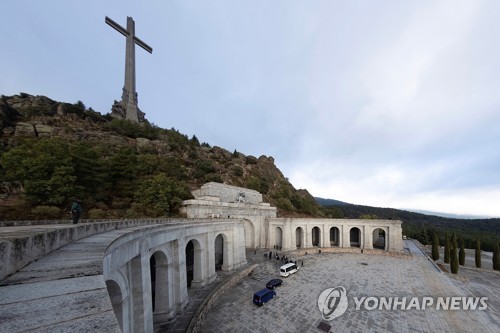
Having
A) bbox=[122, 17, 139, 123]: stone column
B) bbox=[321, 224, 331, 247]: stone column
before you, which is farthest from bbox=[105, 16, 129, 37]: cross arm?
bbox=[321, 224, 331, 247]: stone column

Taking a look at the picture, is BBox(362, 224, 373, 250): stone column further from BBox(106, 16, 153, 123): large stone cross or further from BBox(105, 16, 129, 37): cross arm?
BBox(105, 16, 129, 37): cross arm

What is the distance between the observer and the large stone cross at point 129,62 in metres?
55.5

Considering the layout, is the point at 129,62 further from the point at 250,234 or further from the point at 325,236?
the point at 325,236

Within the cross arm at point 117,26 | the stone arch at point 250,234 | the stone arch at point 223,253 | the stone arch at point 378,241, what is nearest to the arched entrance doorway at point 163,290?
the stone arch at point 223,253

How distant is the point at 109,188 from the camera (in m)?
30.5

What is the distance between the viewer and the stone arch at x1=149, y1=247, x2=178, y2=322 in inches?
502

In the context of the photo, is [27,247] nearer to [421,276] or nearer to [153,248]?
[153,248]

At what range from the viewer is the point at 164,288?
13.0m

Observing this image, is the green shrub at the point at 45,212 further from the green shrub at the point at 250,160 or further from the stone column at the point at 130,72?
the green shrub at the point at 250,160

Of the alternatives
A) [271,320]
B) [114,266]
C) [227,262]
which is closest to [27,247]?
[114,266]

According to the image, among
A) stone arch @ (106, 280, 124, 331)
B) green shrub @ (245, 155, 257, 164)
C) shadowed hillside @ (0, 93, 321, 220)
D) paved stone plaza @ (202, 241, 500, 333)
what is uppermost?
green shrub @ (245, 155, 257, 164)

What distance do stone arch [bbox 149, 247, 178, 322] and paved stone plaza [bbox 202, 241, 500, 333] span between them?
2789 mm

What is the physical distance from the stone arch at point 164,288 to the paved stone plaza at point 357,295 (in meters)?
2.79

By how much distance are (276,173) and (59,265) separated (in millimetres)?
77160
